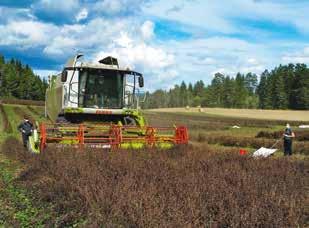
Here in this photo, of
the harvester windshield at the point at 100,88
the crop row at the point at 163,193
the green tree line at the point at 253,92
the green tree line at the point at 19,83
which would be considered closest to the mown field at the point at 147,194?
the crop row at the point at 163,193

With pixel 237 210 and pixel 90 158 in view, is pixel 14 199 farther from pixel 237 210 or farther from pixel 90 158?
pixel 237 210

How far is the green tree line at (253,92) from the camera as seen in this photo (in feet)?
345

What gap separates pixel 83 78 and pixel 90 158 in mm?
6113

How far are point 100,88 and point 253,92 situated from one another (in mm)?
152190

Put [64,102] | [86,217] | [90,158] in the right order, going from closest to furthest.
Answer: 1. [86,217]
2. [90,158]
3. [64,102]

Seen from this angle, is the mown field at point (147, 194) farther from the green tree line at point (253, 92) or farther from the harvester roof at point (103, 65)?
the green tree line at point (253, 92)

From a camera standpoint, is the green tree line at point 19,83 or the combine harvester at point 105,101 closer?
the combine harvester at point 105,101

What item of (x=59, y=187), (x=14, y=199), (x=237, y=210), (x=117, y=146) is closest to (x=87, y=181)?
(x=59, y=187)

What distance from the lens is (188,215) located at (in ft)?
20.3

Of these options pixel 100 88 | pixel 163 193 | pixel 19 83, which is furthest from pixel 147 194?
pixel 19 83

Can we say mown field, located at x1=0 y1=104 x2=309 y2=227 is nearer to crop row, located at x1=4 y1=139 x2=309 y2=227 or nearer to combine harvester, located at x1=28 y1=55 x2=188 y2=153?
crop row, located at x1=4 y1=139 x2=309 y2=227

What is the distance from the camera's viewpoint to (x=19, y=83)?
112812mm

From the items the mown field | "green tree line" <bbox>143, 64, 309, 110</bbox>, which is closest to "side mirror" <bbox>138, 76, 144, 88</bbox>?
the mown field

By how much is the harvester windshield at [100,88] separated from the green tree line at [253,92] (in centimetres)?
5409
